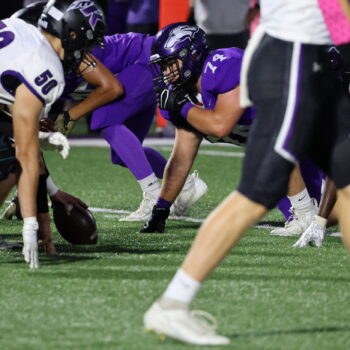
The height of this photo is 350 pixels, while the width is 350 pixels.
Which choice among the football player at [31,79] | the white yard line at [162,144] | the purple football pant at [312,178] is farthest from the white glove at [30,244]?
the white yard line at [162,144]

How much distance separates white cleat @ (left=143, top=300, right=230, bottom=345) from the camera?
351 cm

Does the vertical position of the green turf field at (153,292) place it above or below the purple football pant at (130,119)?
above

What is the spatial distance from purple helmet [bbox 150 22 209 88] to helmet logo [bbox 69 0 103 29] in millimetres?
533

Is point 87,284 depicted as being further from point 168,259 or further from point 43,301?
point 168,259

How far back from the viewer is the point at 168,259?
17.0 ft

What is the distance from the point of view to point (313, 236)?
5.56m

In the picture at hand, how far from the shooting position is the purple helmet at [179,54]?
577 cm

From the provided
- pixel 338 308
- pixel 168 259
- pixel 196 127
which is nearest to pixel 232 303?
pixel 338 308

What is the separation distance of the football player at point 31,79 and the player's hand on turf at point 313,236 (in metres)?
1.42

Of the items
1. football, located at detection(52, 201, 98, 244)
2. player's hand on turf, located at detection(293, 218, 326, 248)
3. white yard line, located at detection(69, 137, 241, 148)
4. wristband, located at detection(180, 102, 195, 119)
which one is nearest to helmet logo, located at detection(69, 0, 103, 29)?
wristband, located at detection(180, 102, 195, 119)

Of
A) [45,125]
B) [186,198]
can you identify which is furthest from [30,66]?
[186,198]

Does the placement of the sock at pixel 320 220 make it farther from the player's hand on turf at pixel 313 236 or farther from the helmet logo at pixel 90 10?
the helmet logo at pixel 90 10

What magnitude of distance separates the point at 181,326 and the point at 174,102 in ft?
7.69

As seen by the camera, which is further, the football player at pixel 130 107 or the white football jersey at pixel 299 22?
the football player at pixel 130 107
